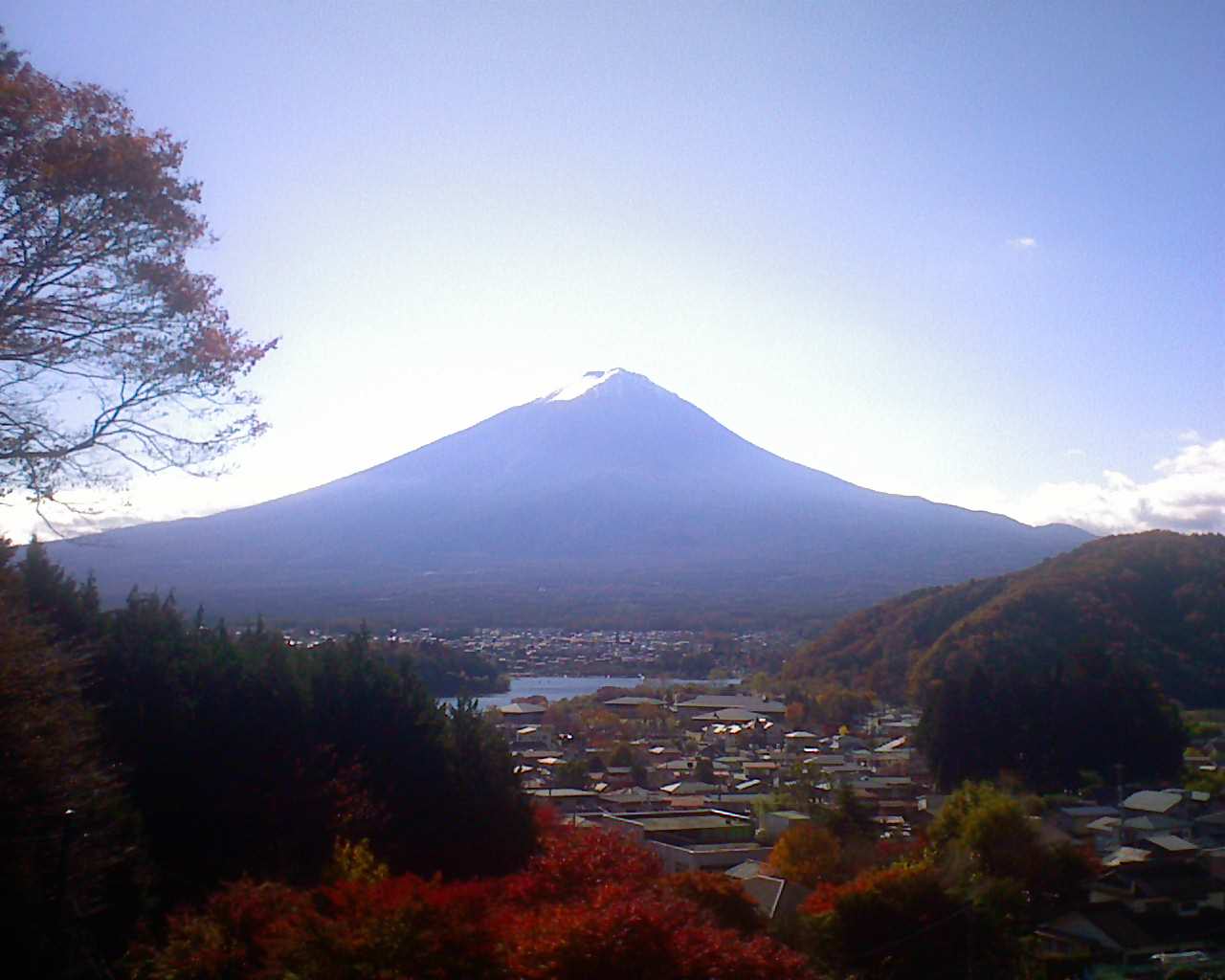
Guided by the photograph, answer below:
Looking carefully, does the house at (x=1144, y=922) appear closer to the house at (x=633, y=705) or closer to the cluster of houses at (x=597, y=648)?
the house at (x=633, y=705)

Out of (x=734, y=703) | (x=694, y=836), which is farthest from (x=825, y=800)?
(x=734, y=703)

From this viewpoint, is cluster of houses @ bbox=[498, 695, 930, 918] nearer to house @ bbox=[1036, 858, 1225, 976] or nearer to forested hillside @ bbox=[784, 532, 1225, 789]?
forested hillside @ bbox=[784, 532, 1225, 789]

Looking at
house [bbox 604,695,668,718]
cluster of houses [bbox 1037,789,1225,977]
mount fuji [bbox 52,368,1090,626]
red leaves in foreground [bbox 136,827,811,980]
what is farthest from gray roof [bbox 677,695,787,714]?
red leaves in foreground [bbox 136,827,811,980]

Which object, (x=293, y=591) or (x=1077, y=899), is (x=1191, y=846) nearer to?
(x=1077, y=899)

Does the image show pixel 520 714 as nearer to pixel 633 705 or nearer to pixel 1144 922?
pixel 633 705

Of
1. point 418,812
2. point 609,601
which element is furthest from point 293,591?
point 418,812

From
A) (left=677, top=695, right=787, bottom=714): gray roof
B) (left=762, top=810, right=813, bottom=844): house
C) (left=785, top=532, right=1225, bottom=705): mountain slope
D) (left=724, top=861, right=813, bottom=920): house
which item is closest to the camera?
(left=724, top=861, right=813, bottom=920): house
